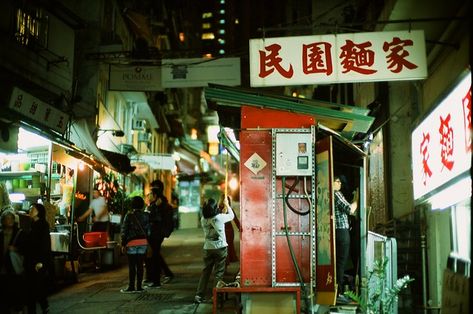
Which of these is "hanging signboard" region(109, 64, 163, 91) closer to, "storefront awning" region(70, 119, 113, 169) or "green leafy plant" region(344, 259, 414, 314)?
"storefront awning" region(70, 119, 113, 169)

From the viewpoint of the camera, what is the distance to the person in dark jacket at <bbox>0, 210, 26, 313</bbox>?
814 cm

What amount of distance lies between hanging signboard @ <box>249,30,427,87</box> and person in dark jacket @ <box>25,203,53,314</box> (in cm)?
494

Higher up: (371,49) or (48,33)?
(48,33)

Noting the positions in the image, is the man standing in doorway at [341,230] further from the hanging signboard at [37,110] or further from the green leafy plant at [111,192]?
the green leafy plant at [111,192]

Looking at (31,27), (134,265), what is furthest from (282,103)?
(31,27)

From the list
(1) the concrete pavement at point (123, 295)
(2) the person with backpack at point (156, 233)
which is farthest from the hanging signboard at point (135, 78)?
(1) the concrete pavement at point (123, 295)

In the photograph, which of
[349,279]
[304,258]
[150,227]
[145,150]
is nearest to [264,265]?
[304,258]

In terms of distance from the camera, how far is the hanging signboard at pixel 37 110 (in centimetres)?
1106

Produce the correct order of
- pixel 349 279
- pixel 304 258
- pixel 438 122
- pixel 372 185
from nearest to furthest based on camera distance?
pixel 438 122 → pixel 304 258 → pixel 349 279 → pixel 372 185

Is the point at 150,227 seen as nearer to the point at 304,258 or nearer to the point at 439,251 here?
the point at 304,258

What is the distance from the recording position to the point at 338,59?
8438mm

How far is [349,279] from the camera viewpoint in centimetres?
1034

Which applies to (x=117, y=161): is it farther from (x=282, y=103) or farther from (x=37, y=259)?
(x=282, y=103)

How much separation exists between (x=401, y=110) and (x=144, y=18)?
17872 millimetres
